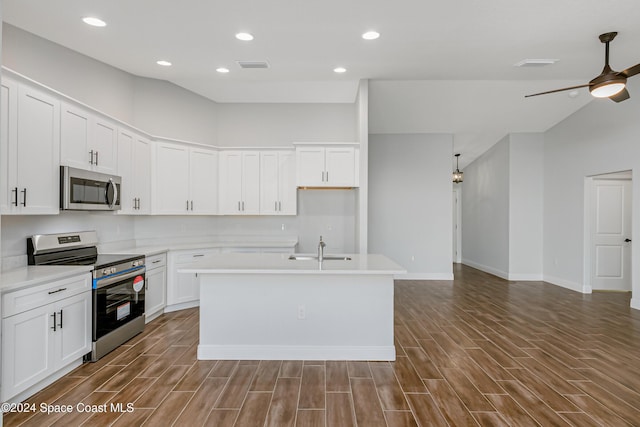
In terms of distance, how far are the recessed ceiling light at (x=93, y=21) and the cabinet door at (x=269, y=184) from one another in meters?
2.74

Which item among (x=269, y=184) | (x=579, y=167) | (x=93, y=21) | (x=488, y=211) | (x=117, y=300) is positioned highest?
(x=93, y=21)

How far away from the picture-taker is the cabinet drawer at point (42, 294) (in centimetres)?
241

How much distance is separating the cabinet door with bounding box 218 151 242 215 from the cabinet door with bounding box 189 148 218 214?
3.7 inches

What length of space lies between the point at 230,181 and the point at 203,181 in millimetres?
428

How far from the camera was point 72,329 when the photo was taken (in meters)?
2.99

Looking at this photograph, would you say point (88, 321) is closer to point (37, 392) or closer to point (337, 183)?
point (37, 392)

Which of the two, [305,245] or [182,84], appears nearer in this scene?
[182,84]

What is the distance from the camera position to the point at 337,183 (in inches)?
199

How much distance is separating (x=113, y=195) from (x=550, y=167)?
7.70 meters

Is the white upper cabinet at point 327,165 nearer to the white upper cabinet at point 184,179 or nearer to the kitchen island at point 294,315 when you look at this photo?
the white upper cabinet at point 184,179

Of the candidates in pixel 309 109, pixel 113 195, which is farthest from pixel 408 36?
pixel 113 195

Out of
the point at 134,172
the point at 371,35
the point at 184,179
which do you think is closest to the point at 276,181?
the point at 184,179

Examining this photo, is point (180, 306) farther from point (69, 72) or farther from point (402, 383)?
point (402, 383)

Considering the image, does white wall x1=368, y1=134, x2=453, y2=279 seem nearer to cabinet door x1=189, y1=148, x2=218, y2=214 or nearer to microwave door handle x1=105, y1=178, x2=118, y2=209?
cabinet door x1=189, y1=148, x2=218, y2=214
